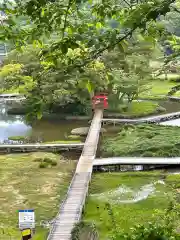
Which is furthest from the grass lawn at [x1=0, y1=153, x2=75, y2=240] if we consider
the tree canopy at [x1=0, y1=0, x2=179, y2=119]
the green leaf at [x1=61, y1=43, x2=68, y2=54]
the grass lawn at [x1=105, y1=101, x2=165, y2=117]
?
the grass lawn at [x1=105, y1=101, x2=165, y2=117]

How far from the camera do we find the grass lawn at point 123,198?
1844 centimetres

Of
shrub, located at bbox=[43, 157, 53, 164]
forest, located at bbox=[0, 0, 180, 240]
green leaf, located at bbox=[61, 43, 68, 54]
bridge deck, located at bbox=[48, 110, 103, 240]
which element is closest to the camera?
forest, located at bbox=[0, 0, 180, 240]

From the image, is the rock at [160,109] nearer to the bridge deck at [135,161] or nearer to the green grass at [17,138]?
the green grass at [17,138]

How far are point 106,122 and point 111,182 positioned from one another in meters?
16.0

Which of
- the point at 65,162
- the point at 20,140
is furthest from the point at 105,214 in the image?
the point at 20,140

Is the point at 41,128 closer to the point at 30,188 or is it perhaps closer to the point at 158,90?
the point at 30,188

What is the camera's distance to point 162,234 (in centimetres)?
463

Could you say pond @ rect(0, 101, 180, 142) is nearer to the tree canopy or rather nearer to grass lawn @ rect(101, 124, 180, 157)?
grass lawn @ rect(101, 124, 180, 157)

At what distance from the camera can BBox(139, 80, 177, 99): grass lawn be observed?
167 feet

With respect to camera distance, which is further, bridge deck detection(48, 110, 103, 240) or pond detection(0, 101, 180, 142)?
pond detection(0, 101, 180, 142)

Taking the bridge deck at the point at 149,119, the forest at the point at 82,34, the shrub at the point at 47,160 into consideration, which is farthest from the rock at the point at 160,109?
the forest at the point at 82,34

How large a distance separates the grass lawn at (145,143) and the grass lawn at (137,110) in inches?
285

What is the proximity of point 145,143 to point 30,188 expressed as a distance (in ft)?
33.4

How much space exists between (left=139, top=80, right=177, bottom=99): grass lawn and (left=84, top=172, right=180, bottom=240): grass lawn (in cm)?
2267
